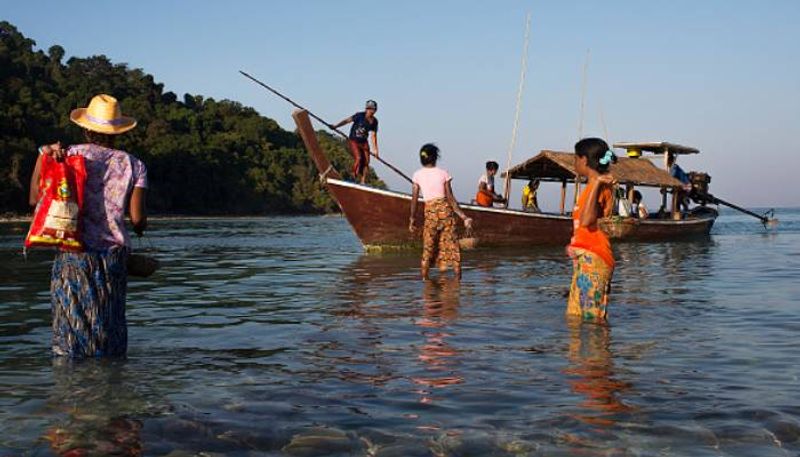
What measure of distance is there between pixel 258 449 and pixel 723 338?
162 inches

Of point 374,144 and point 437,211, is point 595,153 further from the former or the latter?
point 374,144

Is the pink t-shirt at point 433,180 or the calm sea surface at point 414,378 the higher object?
the pink t-shirt at point 433,180

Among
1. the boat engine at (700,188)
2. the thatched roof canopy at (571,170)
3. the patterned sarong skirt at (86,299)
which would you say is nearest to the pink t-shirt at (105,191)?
the patterned sarong skirt at (86,299)

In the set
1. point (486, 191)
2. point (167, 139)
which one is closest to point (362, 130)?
point (486, 191)

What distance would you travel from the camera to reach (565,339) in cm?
598

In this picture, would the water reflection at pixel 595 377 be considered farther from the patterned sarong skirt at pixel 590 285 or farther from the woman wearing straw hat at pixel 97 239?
the woman wearing straw hat at pixel 97 239

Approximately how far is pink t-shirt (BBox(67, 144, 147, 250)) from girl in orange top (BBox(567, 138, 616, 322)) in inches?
131

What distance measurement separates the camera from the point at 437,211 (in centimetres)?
1059

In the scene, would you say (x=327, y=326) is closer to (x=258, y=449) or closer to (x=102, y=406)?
(x=102, y=406)

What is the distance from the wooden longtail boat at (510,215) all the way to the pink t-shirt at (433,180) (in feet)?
16.6

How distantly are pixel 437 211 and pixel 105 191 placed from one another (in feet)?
20.7

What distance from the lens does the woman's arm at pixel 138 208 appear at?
15.5 feet

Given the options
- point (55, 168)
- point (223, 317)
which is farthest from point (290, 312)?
point (55, 168)

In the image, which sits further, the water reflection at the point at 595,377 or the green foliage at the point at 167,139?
the green foliage at the point at 167,139
